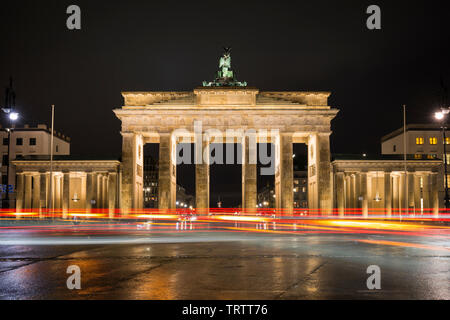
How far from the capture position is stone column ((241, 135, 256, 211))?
6444 cm

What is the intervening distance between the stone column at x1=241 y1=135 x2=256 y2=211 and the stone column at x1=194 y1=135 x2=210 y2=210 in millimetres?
5234

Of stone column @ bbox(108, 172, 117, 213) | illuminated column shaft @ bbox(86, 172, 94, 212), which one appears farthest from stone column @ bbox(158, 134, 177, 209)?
illuminated column shaft @ bbox(86, 172, 94, 212)

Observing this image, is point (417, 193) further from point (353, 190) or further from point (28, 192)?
point (28, 192)

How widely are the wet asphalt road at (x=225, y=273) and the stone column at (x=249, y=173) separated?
4585 centimetres

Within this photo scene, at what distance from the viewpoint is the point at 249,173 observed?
6481 cm

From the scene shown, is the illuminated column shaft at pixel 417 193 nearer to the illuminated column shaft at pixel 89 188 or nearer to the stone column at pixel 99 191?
the stone column at pixel 99 191

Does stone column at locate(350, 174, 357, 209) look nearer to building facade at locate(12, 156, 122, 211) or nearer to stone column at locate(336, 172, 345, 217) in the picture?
stone column at locate(336, 172, 345, 217)

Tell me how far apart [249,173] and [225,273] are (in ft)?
174

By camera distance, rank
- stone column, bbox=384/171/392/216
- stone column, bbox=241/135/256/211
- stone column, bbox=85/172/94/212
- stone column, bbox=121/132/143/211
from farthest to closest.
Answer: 1. stone column, bbox=85/172/94/212
2. stone column, bbox=384/171/392/216
3. stone column, bbox=121/132/143/211
4. stone column, bbox=241/135/256/211

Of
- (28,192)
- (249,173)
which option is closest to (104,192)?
(28,192)

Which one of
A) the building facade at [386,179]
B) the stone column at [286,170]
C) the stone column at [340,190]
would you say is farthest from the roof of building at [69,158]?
the building facade at [386,179]

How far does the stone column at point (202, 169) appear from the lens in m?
64.7

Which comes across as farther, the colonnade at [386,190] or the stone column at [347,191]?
the stone column at [347,191]
